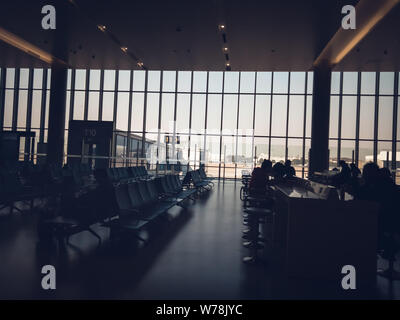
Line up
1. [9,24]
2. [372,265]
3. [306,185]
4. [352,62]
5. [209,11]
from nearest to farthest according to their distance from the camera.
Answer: [372,265], [306,185], [209,11], [9,24], [352,62]

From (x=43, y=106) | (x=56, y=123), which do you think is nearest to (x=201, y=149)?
(x=56, y=123)

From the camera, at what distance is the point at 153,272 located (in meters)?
3.47

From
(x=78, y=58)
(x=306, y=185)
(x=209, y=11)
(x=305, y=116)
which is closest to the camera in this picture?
(x=306, y=185)

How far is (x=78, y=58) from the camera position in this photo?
1255 cm

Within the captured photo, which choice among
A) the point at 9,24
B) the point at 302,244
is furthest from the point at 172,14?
the point at 302,244

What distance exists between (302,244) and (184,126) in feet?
41.5

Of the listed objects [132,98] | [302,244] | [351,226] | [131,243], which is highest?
[132,98]

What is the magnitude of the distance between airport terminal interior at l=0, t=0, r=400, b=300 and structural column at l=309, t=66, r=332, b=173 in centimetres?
5

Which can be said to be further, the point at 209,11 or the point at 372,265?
the point at 209,11

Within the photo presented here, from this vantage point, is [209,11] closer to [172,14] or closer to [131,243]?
[172,14]

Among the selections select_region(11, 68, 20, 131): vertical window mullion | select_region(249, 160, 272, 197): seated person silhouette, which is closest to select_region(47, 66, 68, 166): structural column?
select_region(11, 68, 20, 131): vertical window mullion

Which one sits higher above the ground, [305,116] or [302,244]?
[305,116]

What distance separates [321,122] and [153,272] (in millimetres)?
9428

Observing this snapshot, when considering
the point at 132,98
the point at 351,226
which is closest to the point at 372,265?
the point at 351,226
